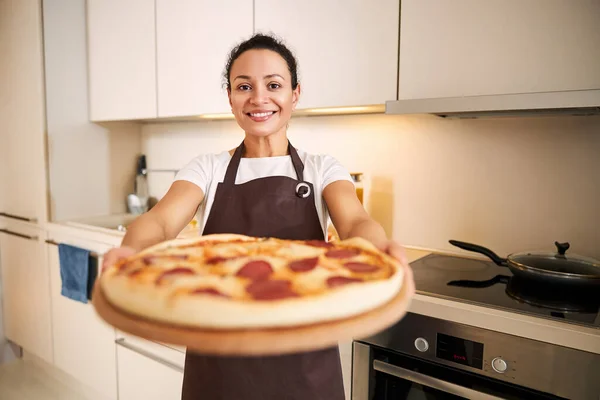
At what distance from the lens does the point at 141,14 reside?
2.22 meters

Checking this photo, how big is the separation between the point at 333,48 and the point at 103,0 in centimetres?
150

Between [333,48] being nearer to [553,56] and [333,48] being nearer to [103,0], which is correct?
A: [553,56]

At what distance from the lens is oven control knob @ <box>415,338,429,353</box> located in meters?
1.26

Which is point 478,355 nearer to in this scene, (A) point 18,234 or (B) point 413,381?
(B) point 413,381

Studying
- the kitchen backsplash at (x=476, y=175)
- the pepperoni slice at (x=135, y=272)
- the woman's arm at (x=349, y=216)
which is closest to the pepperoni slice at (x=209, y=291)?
the pepperoni slice at (x=135, y=272)

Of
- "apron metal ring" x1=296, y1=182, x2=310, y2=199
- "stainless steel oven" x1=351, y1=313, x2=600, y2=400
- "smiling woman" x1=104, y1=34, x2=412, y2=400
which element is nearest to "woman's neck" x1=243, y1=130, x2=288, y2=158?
"smiling woman" x1=104, y1=34, x2=412, y2=400

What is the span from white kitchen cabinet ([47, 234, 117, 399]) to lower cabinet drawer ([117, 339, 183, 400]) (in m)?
0.07

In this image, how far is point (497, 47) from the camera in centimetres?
133

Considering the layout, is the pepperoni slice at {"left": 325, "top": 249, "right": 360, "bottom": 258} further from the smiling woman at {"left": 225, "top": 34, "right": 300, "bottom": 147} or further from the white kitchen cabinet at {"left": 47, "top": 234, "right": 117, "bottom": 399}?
the white kitchen cabinet at {"left": 47, "top": 234, "right": 117, "bottom": 399}

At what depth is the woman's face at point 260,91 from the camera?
1.05 m

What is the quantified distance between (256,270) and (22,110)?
2.38m

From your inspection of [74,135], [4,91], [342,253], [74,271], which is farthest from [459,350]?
[4,91]

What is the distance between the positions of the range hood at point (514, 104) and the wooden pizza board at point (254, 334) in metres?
0.86

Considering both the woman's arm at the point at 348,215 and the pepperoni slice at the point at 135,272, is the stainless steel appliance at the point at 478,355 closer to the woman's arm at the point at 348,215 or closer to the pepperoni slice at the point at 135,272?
the woman's arm at the point at 348,215
